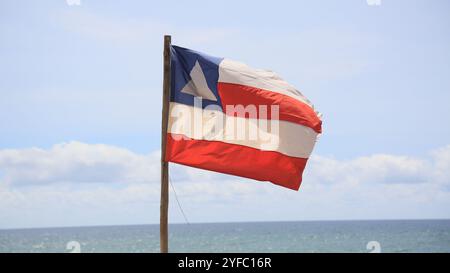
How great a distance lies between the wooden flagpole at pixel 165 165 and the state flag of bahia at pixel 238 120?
8.1 inches

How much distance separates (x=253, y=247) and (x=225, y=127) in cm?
7396

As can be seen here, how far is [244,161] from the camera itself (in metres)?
13.6

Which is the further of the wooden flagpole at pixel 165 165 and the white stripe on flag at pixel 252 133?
the white stripe on flag at pixel 252 133

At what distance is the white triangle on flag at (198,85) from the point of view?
13570 millimetres

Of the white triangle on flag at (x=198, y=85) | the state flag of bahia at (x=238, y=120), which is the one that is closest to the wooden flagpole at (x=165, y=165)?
the state flag of bahia at (x=238, y=120)

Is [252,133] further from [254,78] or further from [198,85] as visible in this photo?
[198,85]

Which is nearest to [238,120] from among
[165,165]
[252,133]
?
[252,133]

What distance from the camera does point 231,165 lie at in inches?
532

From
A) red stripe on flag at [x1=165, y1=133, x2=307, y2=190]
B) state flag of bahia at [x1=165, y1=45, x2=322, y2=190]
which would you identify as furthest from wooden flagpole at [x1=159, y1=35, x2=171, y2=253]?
red stripe on flag at [x1=165, y1=133, x2=307, y2=190]

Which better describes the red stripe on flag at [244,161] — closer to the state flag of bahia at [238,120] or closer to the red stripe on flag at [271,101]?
the state flag of bahia at [238,120]

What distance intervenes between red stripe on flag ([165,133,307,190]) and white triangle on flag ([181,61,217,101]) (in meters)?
0.96
